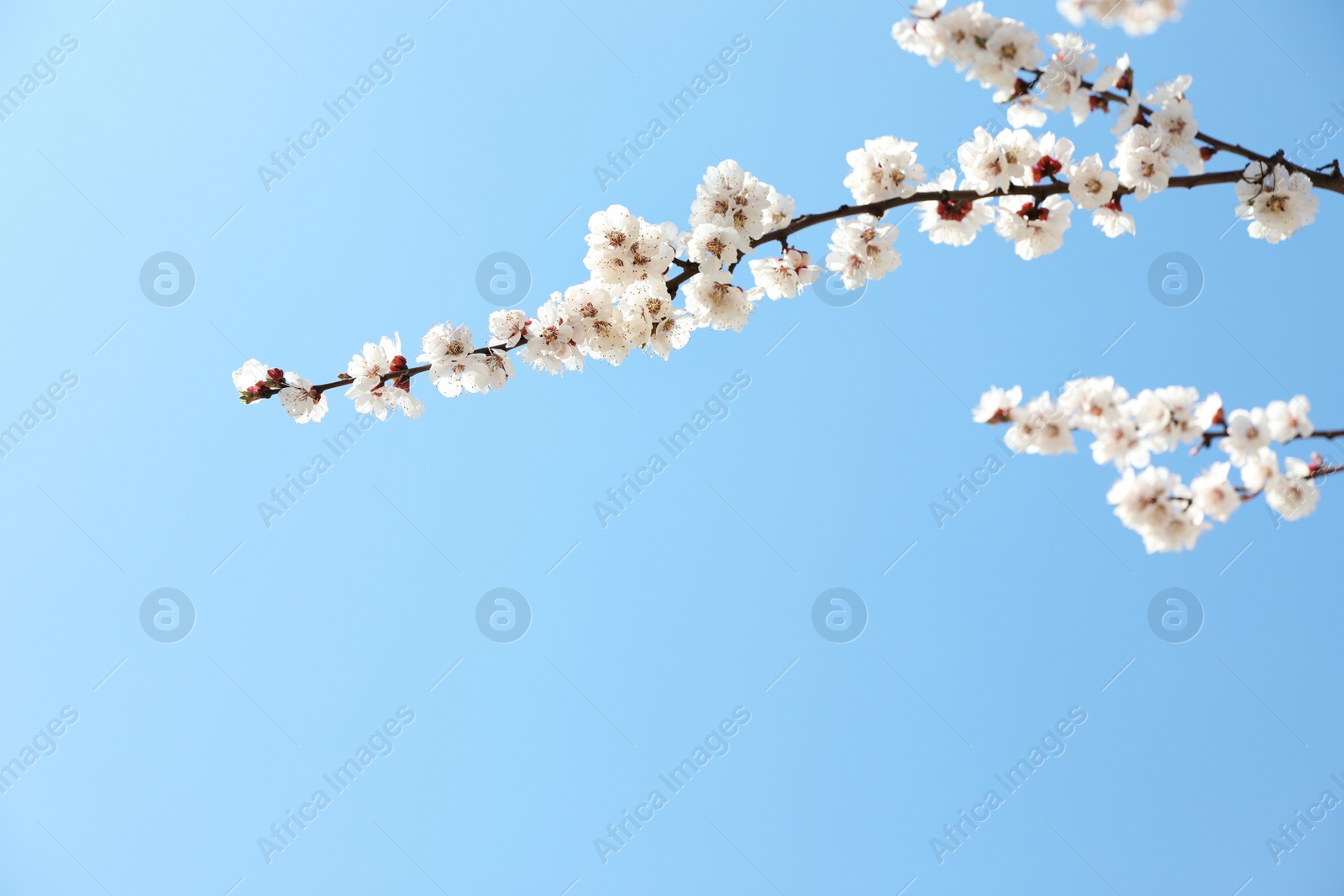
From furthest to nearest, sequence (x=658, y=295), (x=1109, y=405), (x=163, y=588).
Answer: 1. (x=163, y=588)
2. (x=658, y=295)
3. (x=1109, y=405)

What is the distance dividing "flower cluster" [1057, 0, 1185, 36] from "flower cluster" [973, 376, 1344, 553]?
3.36 ft

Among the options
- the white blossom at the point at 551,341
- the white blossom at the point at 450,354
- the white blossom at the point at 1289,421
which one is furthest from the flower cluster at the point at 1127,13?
the white blossom at the point at 450,354

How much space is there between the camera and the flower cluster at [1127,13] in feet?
6.48

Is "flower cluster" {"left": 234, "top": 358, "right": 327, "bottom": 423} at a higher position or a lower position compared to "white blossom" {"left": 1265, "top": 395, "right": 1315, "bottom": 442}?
lower

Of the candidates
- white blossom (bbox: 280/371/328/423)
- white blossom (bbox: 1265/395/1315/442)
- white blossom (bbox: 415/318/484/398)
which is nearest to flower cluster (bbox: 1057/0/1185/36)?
white blossom (bbox: 1265/395/1315/442)

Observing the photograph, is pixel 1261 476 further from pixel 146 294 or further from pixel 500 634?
pixel 146 294

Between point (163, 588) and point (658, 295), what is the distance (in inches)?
215

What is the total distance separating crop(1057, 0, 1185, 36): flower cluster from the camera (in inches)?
77.8

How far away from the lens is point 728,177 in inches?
112

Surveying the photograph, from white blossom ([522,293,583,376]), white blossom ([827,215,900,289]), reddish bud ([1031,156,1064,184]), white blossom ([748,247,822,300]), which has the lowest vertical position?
white blossom ([522,293,583,376])

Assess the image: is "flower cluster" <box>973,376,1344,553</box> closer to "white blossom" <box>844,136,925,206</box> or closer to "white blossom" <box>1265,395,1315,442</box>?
"white blossom" <box>1265,395,1315,442</box>

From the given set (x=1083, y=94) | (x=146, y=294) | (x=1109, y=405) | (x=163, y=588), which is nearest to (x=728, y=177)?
(x=1083, y=94)

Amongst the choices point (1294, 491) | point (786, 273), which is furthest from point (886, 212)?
point (1294, 491)

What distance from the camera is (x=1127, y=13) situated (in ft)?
6.57
